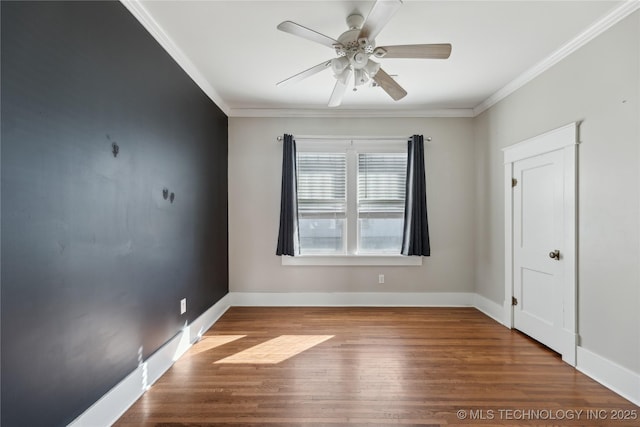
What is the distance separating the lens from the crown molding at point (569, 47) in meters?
2.10

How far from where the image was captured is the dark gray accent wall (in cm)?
128

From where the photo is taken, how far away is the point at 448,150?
4254mm

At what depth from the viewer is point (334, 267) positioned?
4281 mm

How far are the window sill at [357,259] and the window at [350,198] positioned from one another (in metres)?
0.07

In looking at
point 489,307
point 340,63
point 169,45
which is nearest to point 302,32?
point 340,63

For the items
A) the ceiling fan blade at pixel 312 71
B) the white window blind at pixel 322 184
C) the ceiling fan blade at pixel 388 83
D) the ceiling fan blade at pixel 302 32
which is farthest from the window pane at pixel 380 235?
the ceiling fan blade at pixel 302 32

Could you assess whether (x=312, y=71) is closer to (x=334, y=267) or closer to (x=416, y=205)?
(x=416, y=205)

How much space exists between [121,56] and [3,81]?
0.89m

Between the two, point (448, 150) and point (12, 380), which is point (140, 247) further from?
point (448, 150)

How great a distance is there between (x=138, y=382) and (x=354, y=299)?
9.08ft

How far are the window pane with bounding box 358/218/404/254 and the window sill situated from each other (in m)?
0.11

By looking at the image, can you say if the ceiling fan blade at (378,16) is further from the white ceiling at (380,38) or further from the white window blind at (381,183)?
the white window blind at (381,183)

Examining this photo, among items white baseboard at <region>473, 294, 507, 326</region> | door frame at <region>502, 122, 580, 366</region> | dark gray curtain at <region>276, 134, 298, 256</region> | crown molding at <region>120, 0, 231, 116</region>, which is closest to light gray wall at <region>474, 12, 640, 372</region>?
door frame at <region>502, 122, 580, 366</region>

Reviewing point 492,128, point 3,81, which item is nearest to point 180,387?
point 3,81
